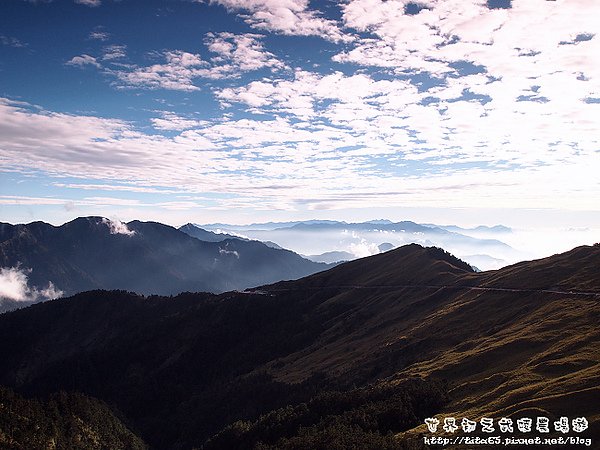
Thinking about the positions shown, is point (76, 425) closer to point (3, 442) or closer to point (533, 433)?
point (3, 442)

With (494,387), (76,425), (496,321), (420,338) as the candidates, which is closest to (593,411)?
(494,387)

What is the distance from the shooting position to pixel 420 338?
188 meters

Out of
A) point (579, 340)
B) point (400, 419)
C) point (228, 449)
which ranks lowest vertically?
point (228, 449)

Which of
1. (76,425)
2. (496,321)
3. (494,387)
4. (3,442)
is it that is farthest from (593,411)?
(76,425)

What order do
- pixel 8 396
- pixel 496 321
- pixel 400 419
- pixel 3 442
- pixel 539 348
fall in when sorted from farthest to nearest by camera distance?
pixel 496 321
pixel 8 396
pixel 3 442
pixel 539 348
pixel 400 419

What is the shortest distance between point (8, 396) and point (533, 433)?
169 m

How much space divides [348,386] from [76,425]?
109 metres

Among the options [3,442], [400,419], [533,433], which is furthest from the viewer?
[3,442]

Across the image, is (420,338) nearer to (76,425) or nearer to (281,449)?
(281,449)

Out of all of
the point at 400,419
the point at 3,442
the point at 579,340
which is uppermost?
the point at 579,340

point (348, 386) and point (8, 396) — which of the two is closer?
point (8, 396)

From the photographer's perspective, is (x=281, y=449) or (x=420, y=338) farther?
Result: (x=420, y=338)

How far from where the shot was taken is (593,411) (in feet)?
246

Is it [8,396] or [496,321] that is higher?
[496,321]
